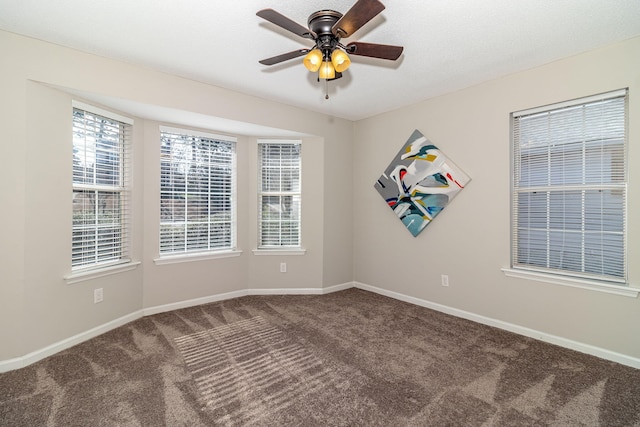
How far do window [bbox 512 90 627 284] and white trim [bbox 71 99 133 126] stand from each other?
4.12m

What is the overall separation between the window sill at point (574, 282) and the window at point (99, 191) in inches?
163

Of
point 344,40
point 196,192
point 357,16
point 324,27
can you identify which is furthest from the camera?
point 196,192

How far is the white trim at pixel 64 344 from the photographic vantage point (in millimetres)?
2354

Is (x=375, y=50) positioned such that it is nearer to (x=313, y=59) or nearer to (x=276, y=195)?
(x=313, y=59)

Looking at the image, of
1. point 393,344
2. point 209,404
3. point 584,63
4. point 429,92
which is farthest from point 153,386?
point 584,63

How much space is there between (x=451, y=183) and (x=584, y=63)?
1513mm

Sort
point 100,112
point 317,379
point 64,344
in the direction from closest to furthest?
point 317,379
point 64,344
point 100,112

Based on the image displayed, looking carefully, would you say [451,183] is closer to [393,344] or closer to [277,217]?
[393,344]

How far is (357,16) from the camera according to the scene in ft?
5.47

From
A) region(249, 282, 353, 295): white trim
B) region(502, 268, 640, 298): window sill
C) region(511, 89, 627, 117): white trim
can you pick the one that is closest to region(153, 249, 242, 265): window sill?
region(249, 282, 353, 295): white trim

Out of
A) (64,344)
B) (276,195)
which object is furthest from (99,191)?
(276,195)

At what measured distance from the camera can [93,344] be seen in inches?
110

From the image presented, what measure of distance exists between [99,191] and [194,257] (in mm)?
1266

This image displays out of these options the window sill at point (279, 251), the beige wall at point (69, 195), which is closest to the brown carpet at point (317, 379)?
the beige wall at point (69, 195)
